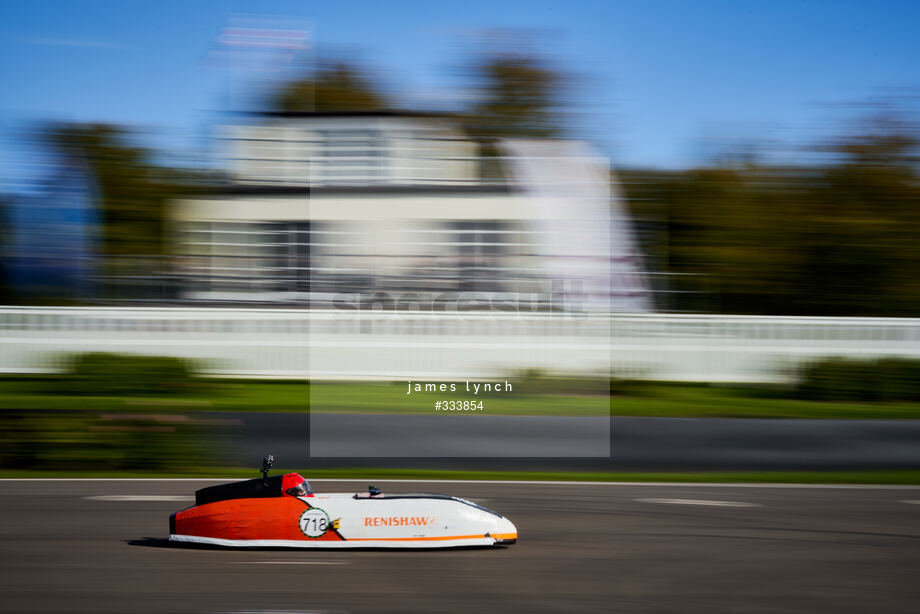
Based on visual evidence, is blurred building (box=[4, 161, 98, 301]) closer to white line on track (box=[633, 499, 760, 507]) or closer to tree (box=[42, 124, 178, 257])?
tree (box=[42, 124, 178, 257])

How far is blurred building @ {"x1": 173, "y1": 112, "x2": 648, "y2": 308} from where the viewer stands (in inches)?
501

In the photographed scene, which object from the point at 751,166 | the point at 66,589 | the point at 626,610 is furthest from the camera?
the point at 751,166

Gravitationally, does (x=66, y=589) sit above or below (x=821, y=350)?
below

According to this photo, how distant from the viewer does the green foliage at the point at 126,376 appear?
1045 centimetres

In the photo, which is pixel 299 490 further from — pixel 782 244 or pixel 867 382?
pixel 782 244

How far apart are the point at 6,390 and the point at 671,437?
346 inches

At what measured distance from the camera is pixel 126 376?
34.3 ft

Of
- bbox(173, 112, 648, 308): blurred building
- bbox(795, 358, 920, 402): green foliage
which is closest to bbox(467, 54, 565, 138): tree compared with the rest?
bbox(173, 112, 648, 308): blurred building

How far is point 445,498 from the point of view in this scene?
227 inches

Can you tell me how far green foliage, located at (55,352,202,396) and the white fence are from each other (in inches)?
49.5

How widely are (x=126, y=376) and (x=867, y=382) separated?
32.1 ft

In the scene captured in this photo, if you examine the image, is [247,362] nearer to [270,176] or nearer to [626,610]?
[270,176]

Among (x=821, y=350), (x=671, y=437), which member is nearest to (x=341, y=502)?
(x=671, y=437)

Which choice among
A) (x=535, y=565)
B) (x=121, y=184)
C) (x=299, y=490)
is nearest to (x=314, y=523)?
(x=299, y=490)
